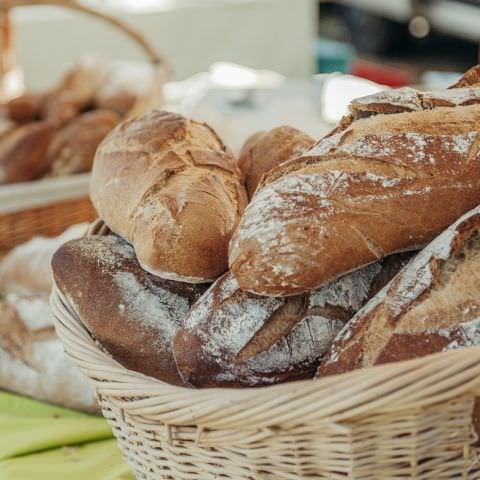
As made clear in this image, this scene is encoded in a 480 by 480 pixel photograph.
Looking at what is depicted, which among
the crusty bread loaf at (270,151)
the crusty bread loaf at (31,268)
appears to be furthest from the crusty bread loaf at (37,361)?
the crusty bread loaf at (270,151)

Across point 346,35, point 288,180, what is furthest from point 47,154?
point 346,35

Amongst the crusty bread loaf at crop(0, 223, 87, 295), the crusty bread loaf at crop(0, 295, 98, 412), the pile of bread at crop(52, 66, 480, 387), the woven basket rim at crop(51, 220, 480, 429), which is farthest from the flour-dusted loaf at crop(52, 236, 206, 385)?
the crusty bread loaf at crop(0, 223, 87, 295)

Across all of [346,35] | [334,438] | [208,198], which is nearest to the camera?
[334,438]

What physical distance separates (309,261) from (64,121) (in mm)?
1224

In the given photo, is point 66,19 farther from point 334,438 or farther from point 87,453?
point 334,438

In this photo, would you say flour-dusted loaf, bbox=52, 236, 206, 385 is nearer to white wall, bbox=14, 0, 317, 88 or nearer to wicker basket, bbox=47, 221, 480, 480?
wicker basket, bbox=47, 221, 480, 480

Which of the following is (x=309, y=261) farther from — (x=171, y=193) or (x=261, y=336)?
(x=171, y=193)

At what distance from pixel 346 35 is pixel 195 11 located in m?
3.86

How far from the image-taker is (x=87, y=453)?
1.15m

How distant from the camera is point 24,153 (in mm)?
1806

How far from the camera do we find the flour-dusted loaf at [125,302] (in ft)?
3.13

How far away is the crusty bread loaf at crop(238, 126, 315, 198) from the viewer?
111 centimetres

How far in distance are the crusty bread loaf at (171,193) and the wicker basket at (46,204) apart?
0.63 metres

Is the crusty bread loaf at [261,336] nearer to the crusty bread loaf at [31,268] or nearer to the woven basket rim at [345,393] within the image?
the woven basket rim at [345,393]
